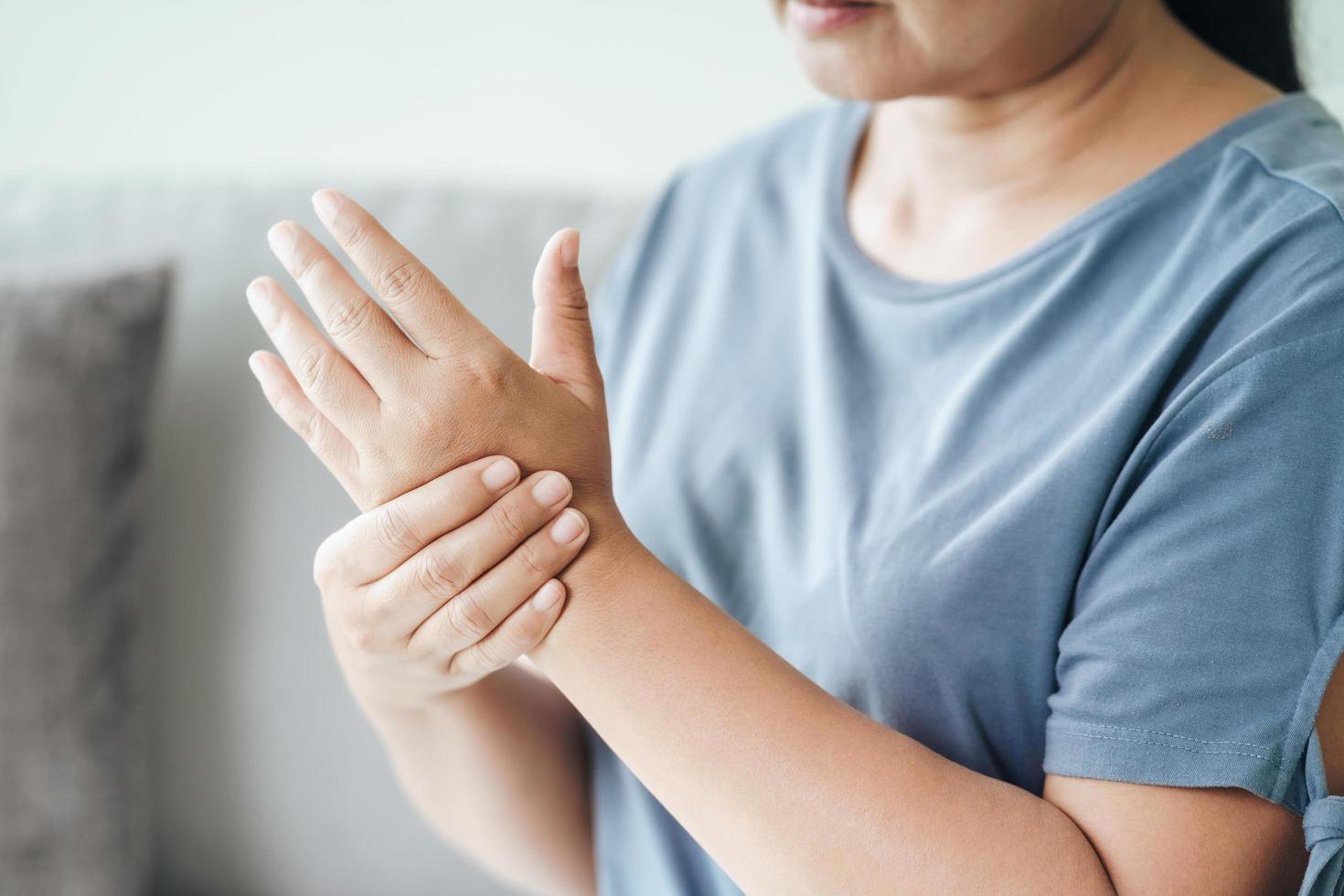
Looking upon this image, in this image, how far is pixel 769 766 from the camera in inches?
27.3

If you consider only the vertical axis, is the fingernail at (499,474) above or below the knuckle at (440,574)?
above

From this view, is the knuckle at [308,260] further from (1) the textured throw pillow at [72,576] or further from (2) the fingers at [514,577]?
(1) the textured throw pillow at [72,576]

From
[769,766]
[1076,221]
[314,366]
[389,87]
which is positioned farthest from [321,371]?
[389,87]

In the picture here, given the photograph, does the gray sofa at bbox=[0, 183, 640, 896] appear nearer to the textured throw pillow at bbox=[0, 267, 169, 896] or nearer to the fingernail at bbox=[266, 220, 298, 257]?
the textured throw pillow at bbox=[0, 267, 169, 896]

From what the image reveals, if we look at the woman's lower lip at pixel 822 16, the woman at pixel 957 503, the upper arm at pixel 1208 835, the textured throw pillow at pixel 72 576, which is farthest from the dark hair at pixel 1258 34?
the textured throw pillow at pixel 72 576

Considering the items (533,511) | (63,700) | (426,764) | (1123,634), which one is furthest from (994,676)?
(63,700)

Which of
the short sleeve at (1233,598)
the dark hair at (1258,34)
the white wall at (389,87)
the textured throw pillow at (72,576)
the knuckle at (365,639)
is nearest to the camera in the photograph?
the short sleeve at (1233,598)

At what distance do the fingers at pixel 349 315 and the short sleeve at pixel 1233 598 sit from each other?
0.42 metres

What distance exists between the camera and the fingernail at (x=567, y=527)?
70 cm

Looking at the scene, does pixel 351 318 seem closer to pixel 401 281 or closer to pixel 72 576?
pixel 401 281

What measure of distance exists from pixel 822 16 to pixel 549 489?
361 mm

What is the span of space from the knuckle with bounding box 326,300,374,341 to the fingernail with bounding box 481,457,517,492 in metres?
0.10

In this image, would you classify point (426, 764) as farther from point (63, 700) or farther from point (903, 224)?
point (903, 224)

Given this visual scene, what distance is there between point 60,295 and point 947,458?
900 millimetres
